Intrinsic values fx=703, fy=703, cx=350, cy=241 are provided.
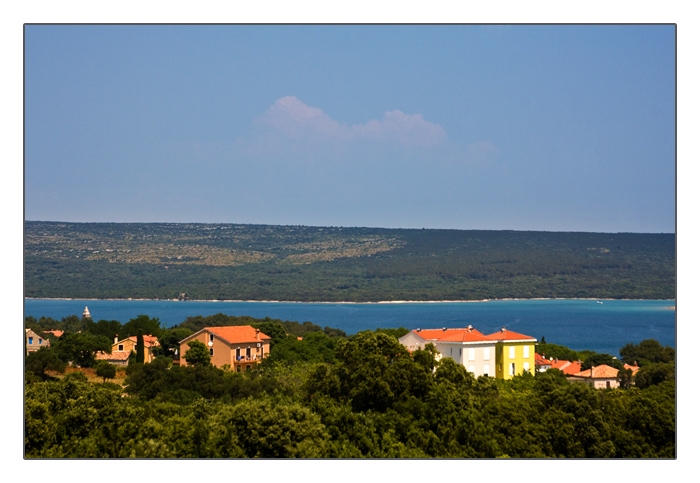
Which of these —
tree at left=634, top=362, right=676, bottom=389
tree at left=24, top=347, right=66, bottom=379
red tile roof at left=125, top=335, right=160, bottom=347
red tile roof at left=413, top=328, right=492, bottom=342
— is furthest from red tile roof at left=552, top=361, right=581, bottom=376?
tree at left=24, top=347, right=66, bottom=379

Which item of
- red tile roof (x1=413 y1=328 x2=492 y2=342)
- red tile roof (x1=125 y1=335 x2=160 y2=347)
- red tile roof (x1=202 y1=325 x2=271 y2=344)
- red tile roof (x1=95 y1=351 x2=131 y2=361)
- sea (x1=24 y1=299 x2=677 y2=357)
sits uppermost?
red tile roof (x1=413 y1=328 x2=492 y2=342)

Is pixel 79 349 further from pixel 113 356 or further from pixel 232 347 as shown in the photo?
pixel 232 347

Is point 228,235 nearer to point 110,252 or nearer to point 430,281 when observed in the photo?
point 110,252

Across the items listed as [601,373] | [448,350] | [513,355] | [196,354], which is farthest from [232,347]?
[601,373]

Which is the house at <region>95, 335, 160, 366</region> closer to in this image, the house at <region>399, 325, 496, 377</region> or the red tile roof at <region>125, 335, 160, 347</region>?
the red tile roof at <region>125, 335, 160, 347</region>

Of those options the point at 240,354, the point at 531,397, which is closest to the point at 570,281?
the point at 240,354
